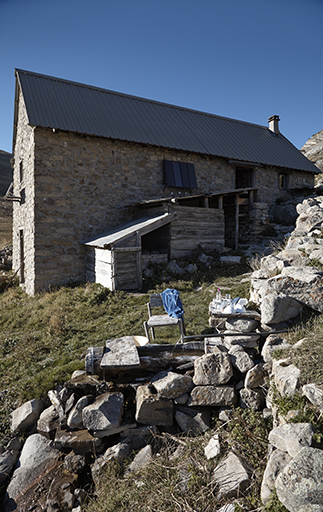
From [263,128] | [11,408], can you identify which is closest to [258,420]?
[11,408]

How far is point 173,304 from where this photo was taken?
19.6 ft

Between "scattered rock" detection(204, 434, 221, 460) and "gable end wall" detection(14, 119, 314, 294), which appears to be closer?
"scattered rock" detection(204, 434, 221, 460)

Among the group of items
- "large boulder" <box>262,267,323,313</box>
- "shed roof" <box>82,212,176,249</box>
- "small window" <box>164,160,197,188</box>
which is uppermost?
"small window" <box>164,160,197,188</box>

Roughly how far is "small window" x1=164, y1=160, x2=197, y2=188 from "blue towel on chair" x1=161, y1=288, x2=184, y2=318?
824 centimetres

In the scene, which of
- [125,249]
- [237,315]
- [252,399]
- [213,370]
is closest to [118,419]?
[213,370]

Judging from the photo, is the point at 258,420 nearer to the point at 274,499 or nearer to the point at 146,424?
the point at 274,499

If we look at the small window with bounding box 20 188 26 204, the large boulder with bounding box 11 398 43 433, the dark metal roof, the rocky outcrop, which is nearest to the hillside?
the rocky outcrop

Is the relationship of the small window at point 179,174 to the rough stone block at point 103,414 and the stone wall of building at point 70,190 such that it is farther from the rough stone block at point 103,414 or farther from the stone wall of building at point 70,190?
the rough stone block at point 103,414

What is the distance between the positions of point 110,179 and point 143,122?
12.0ft

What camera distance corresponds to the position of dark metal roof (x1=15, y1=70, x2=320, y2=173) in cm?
1185

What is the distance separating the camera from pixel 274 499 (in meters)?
2.81

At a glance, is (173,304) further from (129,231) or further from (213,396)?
(129,231)

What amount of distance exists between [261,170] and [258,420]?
48.1ft

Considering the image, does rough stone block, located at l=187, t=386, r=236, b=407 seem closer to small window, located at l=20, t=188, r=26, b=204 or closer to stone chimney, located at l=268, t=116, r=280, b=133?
small window, located at l=20, t=188, r=26, b=204
